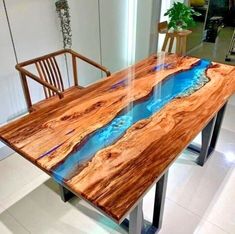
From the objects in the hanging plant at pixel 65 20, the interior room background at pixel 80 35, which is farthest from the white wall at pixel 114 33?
the hanging plant at pixel 65 20

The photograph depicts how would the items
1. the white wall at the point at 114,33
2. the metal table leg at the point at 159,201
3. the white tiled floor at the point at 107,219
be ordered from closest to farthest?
the metal table leg at the point at 159,201
the white tiled floor at the point at 107,219
the white wall at the point at 114,33

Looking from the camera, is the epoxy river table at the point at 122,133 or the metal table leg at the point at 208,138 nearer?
the epoxy river table at the point at 122,133

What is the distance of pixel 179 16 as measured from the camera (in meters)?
2.92

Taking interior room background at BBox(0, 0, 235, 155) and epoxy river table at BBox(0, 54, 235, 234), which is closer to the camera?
epoxy river table at BBox(0, 54, 235, 234)

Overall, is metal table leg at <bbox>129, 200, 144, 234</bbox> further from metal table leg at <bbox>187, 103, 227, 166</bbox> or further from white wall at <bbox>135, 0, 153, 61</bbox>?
white wall at <bbox>135, 0, 153, 61</bbox>

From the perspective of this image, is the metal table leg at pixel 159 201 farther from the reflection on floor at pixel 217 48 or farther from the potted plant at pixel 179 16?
the reflection on floor at pixel 217 48

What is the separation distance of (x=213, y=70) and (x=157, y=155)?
1.13m

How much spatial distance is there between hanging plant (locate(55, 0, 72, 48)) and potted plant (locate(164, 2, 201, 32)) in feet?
3.88

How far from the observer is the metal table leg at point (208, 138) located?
1.94 m

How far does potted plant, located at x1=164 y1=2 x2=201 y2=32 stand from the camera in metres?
2.86

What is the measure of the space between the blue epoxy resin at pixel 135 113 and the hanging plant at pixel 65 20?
142 centimetres

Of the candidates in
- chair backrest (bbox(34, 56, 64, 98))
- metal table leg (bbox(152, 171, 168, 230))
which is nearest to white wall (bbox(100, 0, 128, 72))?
chair backrest (bbox(34, 56, 64, 98))

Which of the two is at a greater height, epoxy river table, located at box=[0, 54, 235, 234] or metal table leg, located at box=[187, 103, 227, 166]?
epoxy river table, located at box=[0, 54, 235, 234]

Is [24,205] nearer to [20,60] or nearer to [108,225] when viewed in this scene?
[108,225]
